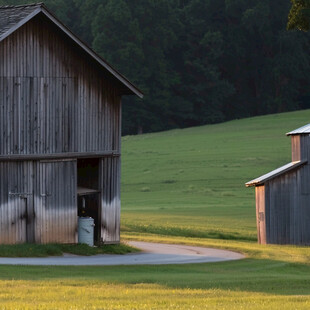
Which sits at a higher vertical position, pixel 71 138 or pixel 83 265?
pixel 71 138

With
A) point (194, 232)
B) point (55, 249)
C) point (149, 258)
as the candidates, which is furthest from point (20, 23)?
point (194, 232)

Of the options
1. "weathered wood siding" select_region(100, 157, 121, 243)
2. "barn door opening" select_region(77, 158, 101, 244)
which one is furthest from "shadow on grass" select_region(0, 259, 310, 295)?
"barn door opening" select_region(77, 158, 101, 244)

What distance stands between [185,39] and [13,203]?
290ft

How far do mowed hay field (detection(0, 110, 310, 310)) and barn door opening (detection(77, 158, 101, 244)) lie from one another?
4.66 m

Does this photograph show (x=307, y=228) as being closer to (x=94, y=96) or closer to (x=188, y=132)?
(x=94, y=96)

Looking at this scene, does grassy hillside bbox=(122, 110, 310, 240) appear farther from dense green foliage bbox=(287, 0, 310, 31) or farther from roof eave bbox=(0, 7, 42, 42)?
roof eave bbox=(0, 7, 42, 42)

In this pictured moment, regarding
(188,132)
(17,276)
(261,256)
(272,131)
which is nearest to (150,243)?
(261,256)

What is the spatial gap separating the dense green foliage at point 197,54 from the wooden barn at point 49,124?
7472 cm

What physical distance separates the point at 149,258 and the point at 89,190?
4.32 meters

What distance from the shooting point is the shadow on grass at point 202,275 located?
78.8 ft

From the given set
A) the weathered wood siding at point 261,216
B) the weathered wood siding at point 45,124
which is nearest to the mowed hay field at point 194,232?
the weathered wood siding at point 261,216

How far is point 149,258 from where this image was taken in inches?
1275

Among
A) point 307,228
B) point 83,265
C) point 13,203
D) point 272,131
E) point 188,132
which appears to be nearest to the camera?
point 83,265

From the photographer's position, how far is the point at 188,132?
344ft
